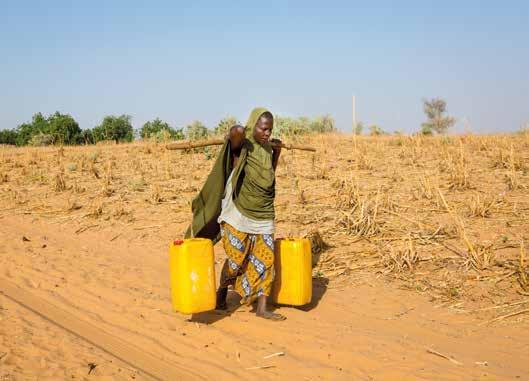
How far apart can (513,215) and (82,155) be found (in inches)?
384

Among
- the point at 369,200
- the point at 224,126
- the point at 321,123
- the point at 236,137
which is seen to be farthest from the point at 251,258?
the point at 321,123

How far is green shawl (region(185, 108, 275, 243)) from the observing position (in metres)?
4.71

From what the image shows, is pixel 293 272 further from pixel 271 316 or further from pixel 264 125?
pixel 264 125

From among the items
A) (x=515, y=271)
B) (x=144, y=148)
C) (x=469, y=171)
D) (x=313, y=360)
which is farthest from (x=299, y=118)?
(x=313, y=360)

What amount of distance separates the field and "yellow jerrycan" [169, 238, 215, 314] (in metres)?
0.26

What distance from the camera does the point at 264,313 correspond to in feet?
15.7

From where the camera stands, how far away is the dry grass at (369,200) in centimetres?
575

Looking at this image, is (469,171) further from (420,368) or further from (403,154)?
(420,368)

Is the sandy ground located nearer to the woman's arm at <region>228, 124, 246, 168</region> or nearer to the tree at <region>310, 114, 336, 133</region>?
the woman's arm at <region>228, 124, 246, 168</region>

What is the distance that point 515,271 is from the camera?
5.26 m

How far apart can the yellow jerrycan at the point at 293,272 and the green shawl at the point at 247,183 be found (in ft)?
1.13

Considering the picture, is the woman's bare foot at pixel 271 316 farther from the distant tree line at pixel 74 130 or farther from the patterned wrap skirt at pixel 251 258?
the distant tree line at pixel 74 130

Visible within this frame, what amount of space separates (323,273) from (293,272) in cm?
124

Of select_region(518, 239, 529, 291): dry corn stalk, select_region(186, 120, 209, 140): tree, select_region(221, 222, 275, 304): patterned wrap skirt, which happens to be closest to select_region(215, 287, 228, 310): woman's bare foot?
select_region(221, 222, 275, 304): patterned wrap skirt
